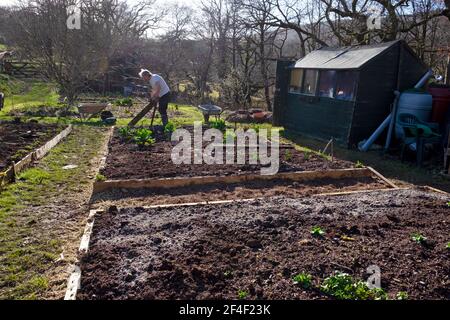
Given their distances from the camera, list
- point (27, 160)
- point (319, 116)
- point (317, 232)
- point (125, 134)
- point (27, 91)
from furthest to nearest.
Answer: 1. point (27, 91)
2. point (319, 116)
3. point (125, 134)
4. point (27, 160)
5. point (317, 232)

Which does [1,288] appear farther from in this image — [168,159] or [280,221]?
[168,159]

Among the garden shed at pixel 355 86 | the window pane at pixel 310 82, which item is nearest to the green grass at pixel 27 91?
the window pane at pixel 310 82

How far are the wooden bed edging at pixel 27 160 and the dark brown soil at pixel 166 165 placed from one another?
4.35 ft

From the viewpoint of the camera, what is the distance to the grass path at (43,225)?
329 centimetres

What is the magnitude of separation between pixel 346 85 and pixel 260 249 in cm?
717

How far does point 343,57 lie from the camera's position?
410 inches

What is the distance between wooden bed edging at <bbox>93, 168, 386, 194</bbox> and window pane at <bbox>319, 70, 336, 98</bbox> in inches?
148

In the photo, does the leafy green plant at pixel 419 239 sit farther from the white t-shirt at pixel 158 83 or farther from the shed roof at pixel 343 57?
the white t-shirt at pixel 158 83

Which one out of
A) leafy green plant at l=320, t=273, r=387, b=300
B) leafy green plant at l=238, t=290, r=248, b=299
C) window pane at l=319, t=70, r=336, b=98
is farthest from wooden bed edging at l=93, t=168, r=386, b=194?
window pane at l=319, t=70, r=336, b=98

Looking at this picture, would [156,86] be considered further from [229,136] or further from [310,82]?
[310,82]

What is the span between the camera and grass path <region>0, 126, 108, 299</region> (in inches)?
130

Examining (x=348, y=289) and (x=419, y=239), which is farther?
(x=419, y=239)

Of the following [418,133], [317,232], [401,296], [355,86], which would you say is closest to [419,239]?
[317,232]

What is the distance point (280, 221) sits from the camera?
4406 millimetres
